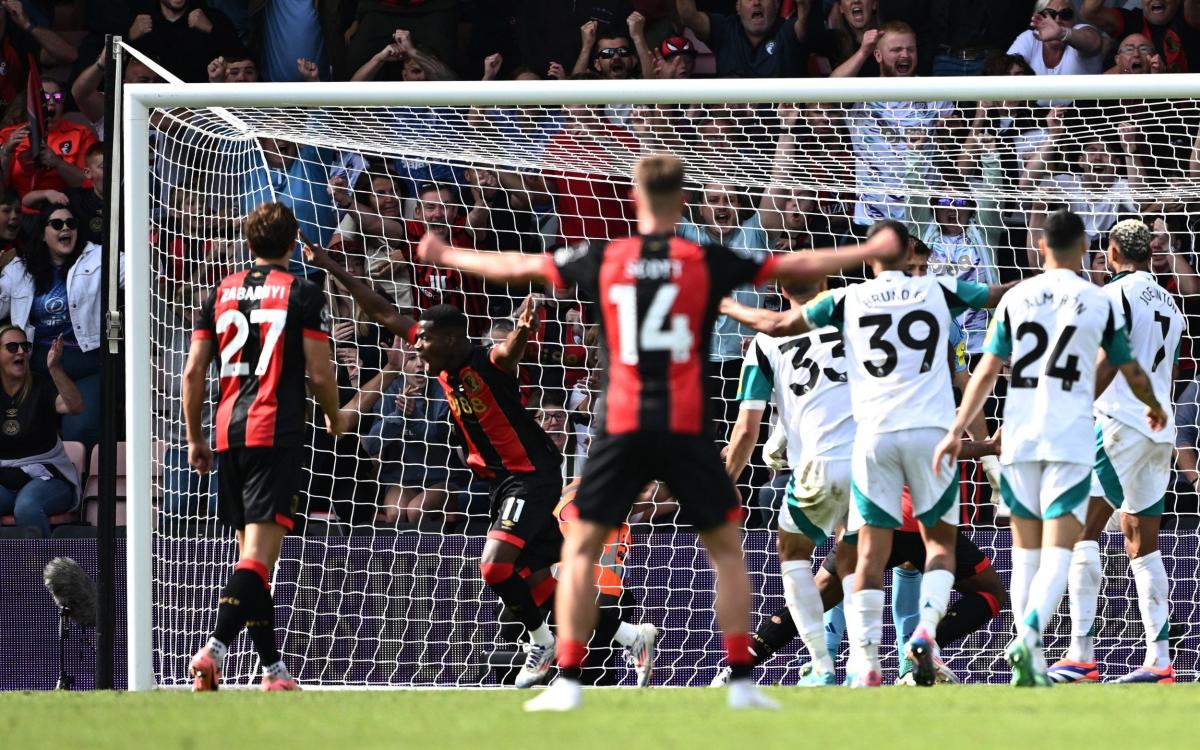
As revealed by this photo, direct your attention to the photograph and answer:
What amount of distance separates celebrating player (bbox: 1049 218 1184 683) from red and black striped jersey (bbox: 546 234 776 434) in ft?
11.0

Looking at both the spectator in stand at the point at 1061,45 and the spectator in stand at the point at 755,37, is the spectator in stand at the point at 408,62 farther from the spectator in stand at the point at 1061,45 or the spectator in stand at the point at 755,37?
the spectator in stand at the point at 1061,45

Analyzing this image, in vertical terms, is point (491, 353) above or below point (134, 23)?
below

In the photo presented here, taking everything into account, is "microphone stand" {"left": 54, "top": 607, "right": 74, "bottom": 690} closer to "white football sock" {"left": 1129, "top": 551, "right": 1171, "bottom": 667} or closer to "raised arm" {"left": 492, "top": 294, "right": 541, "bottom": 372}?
"raised arm" {"left": 492, "top": 294, "right": 541, "bottom": 372}

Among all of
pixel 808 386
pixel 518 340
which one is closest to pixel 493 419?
pixel 518 340

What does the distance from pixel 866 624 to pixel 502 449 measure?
239cm

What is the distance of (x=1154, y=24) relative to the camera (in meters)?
13.7

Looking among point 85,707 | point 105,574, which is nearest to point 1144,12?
point 105,574

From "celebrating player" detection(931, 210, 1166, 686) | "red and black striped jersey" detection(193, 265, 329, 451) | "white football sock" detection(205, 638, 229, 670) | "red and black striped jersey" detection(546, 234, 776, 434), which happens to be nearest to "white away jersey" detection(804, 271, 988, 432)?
"celebrating player" detection(931, 210, 1166, 686)

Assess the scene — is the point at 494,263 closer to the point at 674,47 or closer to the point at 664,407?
the point at 664,407

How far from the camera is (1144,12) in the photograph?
13680mm

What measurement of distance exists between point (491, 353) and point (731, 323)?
2.72m

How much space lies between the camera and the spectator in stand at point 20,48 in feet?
46.4

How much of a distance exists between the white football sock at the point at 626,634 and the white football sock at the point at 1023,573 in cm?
268

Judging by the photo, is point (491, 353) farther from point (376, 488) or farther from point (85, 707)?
point (85, 707)
